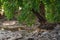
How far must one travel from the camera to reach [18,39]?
352 centimetres

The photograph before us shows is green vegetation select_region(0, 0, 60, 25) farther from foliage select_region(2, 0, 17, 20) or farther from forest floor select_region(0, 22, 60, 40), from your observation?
forest floor select_region(0, 22, 60, 40)

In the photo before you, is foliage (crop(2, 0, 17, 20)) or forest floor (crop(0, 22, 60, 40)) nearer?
foliage (crop(2, 0, 17, 20))

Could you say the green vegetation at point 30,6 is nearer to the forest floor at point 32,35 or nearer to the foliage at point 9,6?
the foliage at point 9,6

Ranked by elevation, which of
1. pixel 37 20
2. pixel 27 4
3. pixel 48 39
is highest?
pixel 27 4

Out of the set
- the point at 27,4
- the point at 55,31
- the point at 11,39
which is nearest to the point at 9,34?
the point at 11,39

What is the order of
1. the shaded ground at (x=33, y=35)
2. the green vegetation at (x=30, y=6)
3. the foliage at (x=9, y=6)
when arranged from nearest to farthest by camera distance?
the green vegetation at (x=30, y=6) < the foliage at (x=9, y=6) < the shaded ground at (x=33, y=35)

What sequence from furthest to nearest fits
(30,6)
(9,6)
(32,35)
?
(32,35) < (9,6) < (30,6)

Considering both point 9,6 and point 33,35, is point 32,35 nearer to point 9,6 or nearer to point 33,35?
point 33,35

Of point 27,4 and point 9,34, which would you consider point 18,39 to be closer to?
point 9,34

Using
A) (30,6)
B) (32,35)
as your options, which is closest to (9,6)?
(30,6)

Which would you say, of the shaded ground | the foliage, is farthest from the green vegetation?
the shaded ground

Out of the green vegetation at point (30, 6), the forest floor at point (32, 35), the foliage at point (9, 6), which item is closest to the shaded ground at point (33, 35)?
the forest floor at point (32, 35)

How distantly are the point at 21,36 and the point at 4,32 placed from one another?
1.87ft

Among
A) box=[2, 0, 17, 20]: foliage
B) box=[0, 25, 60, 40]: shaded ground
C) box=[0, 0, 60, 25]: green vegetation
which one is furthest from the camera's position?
box=[0, 25, 60, 40]: shaded ground
